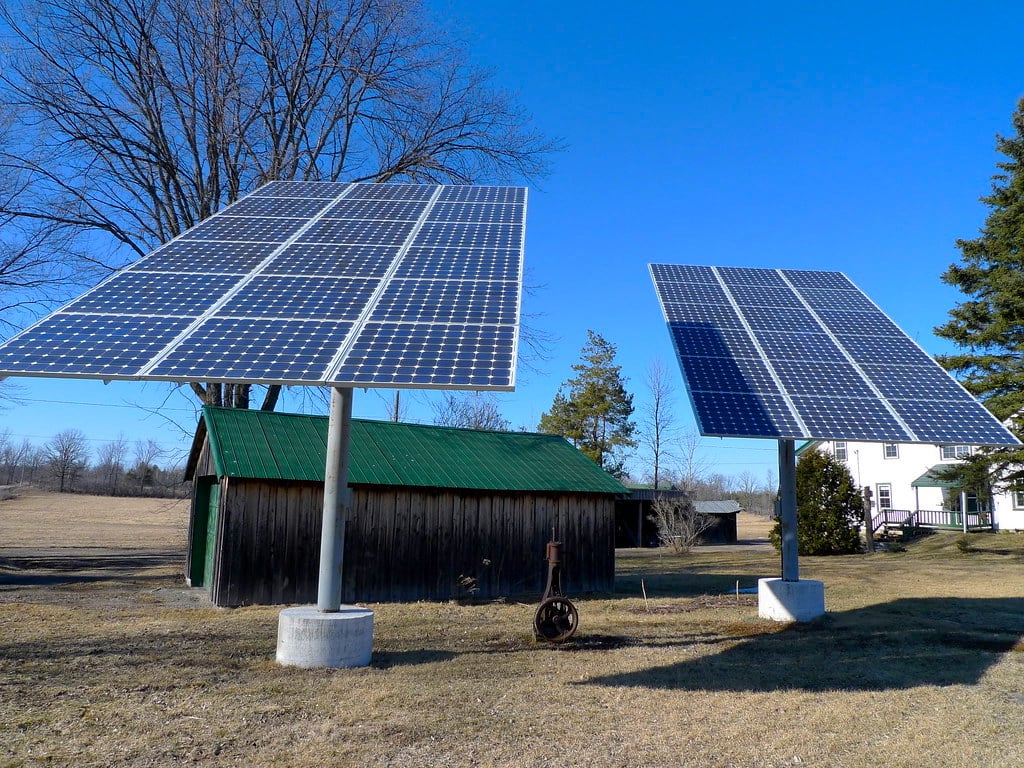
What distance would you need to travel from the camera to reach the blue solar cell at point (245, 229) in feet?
38.5

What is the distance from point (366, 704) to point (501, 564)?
31.9ft

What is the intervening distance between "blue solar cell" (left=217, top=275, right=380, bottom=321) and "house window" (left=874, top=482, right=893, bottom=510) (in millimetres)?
45845

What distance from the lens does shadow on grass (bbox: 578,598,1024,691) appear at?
8594 mm

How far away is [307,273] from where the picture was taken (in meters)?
10.4

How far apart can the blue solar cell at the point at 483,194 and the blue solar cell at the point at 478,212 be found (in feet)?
1.25

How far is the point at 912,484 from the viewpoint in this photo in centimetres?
4475

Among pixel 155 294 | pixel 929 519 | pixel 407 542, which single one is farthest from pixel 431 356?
pixel 929 519

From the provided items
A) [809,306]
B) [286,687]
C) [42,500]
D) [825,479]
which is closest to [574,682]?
[286,687]

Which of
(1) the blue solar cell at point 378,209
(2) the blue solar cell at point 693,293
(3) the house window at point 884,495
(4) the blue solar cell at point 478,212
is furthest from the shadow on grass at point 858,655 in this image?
(3) the house window at point 884,495

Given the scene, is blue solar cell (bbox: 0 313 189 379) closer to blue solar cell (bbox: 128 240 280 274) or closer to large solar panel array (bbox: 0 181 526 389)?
large solar panel array (bbox: 0 181 526 389)

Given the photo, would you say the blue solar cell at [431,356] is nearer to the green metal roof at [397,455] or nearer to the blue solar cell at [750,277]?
the green metal roof at [397,455]

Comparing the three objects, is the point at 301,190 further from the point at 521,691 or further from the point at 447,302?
the point at 521,691

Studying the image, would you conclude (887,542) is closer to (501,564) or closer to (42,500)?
(501,564)

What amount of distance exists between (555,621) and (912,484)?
41.1 m
